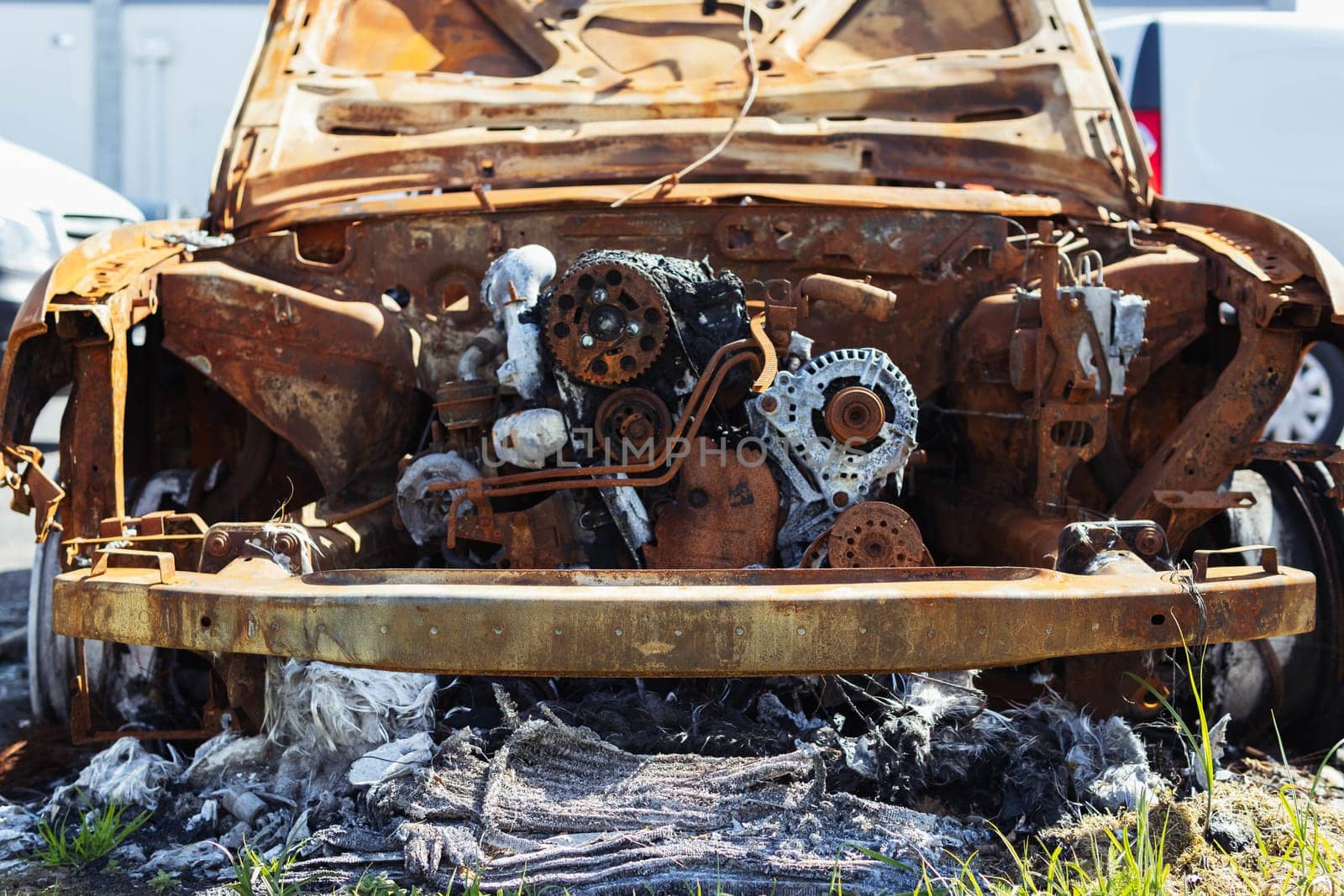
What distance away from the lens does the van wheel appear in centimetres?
736

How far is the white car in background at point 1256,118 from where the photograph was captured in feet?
28.1

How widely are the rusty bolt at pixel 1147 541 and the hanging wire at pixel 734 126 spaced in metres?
1.57

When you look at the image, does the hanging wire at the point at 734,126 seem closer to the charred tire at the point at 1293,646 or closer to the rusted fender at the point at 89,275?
the rusted fender at the point at 89,275

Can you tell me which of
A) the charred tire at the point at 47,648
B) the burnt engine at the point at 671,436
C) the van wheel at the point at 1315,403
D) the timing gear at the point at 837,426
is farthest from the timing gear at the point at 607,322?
the van wheel at the point at 1315,403

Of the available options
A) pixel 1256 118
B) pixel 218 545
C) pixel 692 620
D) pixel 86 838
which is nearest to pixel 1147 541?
pixel 692 620

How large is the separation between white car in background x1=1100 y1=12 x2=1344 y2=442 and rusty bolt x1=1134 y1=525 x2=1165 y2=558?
6488 mm

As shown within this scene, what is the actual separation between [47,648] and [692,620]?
6.68 feet

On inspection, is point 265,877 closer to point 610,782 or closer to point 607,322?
point 610,782

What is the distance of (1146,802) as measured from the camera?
2.50m

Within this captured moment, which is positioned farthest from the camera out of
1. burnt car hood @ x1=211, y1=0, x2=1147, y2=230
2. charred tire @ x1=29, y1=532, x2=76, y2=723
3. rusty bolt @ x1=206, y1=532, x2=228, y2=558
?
burnt car hood @ x1=211, y1=0, x2=1147, y2=230

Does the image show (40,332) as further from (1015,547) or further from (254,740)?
(1015,547)

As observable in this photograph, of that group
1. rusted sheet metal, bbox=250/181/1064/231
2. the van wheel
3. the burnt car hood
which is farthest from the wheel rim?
rusted sheet metal, bbox=250/181/1064/231

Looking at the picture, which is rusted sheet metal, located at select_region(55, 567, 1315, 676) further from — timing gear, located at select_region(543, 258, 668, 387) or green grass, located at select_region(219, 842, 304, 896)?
timing gear, located at select_region(543, 258, 668, 387)

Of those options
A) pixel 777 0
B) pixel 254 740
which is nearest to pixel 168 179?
pixel 777 0
